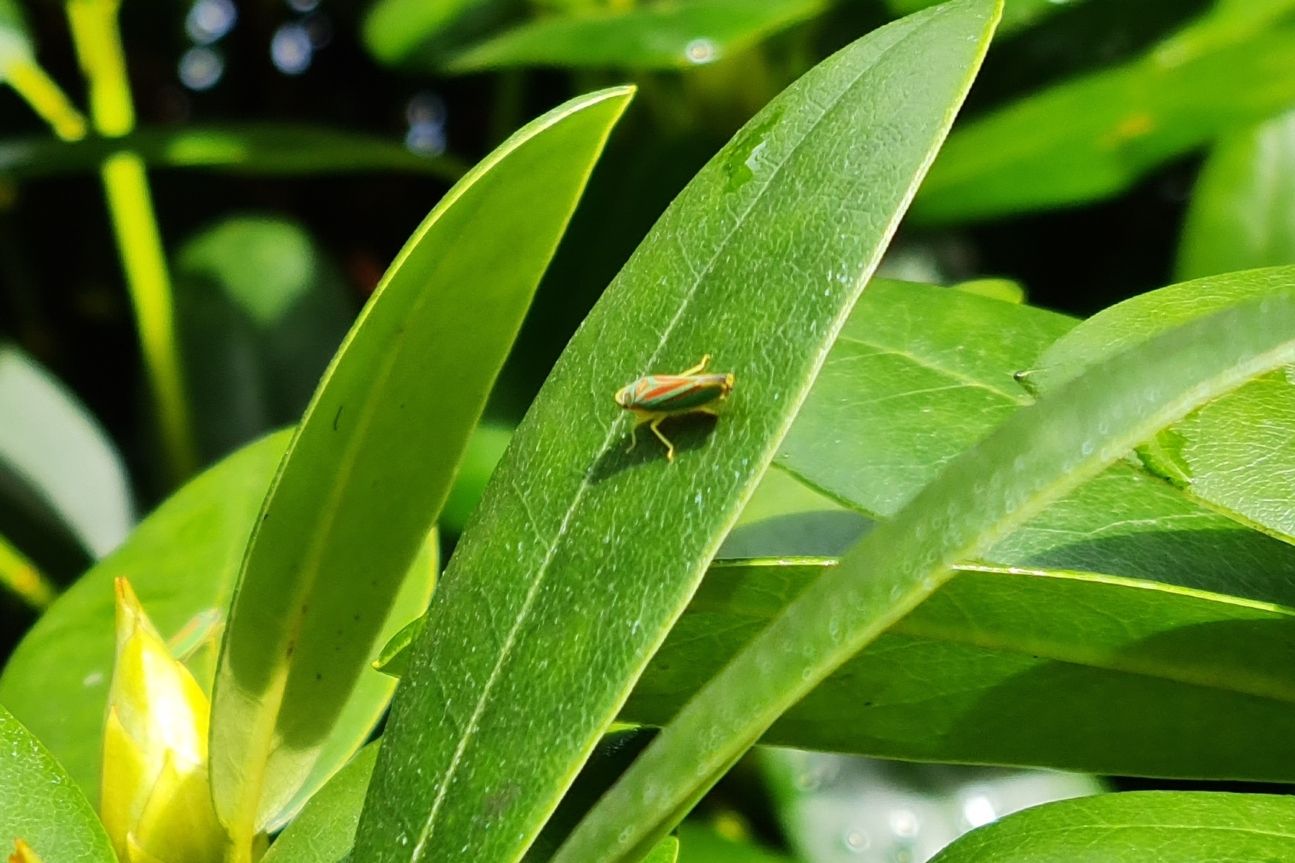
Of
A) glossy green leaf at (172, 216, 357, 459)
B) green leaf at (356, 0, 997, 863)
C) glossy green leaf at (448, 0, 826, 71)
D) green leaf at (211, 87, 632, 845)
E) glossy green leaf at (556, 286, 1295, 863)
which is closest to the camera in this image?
glossy green leaf at (556, 286, 1295, 863)

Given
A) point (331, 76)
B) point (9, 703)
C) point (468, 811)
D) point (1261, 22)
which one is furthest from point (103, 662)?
point (331, 76)

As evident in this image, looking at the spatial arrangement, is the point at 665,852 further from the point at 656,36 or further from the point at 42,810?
the point at 656,36

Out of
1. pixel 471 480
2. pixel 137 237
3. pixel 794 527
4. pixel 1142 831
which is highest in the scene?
pixel 137 237

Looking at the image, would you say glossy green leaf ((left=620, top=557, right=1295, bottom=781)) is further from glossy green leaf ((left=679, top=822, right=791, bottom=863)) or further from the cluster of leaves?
glossy green leaf ((left=679, top=822, right=791, bottom=863))

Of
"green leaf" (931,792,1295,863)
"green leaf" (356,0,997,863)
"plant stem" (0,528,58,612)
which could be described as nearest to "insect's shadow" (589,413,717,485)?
"green leaf" (356,0,997,863)

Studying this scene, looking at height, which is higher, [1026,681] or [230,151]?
[230,151]

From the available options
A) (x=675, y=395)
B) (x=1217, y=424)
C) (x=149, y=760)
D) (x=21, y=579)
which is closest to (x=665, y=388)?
(x=675, y=395)

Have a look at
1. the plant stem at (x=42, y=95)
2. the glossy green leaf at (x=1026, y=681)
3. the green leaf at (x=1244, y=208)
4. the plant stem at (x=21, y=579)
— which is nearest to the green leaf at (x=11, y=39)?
the plant stem at (x=42, y=95)

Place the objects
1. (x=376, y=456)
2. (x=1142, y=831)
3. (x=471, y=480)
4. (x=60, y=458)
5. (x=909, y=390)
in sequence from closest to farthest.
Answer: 1. (x=1142, y=831)
2. (x=376, y=456)
3. (x=909, y=390)
4. (x=471, y=480)
5. (x=60, y=458)
